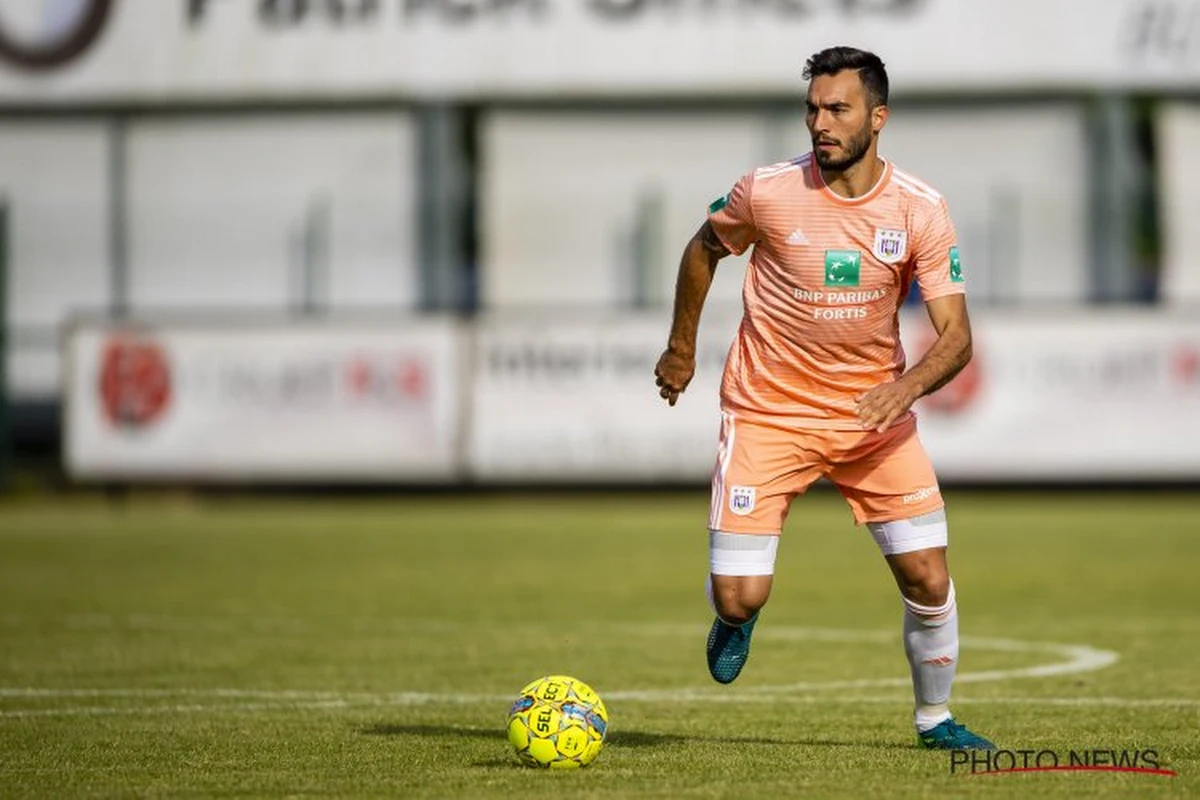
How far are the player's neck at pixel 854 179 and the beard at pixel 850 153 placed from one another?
60mm

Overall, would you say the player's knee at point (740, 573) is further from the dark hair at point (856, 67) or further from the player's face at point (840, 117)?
the dark hair at point (856, 67)

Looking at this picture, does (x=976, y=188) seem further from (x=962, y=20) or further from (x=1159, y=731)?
(x=1159, y=731)

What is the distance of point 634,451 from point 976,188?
23.1ft

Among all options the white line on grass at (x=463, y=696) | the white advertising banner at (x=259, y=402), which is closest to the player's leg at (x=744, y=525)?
the white line on grass at (x=463, y=696)

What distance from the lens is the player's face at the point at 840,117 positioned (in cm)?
863

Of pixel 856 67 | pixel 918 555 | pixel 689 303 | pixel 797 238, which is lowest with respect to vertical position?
pixel 918 555

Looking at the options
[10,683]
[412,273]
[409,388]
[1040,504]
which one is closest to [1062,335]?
[1040,504]

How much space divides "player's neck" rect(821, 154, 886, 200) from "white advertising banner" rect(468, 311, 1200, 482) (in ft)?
53.9

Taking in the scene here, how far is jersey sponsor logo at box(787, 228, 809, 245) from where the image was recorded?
8875mm

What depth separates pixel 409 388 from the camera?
26438 millimetres

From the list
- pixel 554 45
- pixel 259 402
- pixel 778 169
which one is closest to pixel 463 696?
pixel 778 169

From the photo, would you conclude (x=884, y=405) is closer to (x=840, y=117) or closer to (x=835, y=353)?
(x=835, y=353)

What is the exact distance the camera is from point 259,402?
26688mm

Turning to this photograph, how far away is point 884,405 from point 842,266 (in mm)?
632
